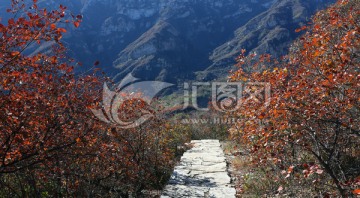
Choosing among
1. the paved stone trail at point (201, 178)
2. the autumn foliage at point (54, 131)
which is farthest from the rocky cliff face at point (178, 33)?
the autumn foliage at point (54, 131)

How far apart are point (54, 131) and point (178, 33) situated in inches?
4510

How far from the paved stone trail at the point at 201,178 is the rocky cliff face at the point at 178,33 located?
71.0 m

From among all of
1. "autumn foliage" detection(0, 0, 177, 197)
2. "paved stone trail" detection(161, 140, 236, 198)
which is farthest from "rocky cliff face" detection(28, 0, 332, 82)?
"autumn foliage" detection(0, 0, 177, 197)

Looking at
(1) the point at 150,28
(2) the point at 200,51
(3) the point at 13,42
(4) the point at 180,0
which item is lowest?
(3) the point at 13,42

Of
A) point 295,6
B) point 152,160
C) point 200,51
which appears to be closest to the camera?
point 152,160

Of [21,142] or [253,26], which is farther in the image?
[253,26]

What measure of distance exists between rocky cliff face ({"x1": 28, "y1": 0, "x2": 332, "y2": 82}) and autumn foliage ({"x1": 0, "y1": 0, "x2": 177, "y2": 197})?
7283 cm

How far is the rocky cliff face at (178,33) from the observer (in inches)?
3612

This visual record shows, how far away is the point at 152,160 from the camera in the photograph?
7.22 metres

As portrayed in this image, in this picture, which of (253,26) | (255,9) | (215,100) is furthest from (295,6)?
(215,100)

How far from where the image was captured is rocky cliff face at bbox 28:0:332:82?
301ft

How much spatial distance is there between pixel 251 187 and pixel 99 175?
8.10 ft

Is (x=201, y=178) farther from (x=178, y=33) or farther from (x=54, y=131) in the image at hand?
(x=178, y=33)

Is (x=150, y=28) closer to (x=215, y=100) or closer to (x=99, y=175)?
(x=215, y=100)
